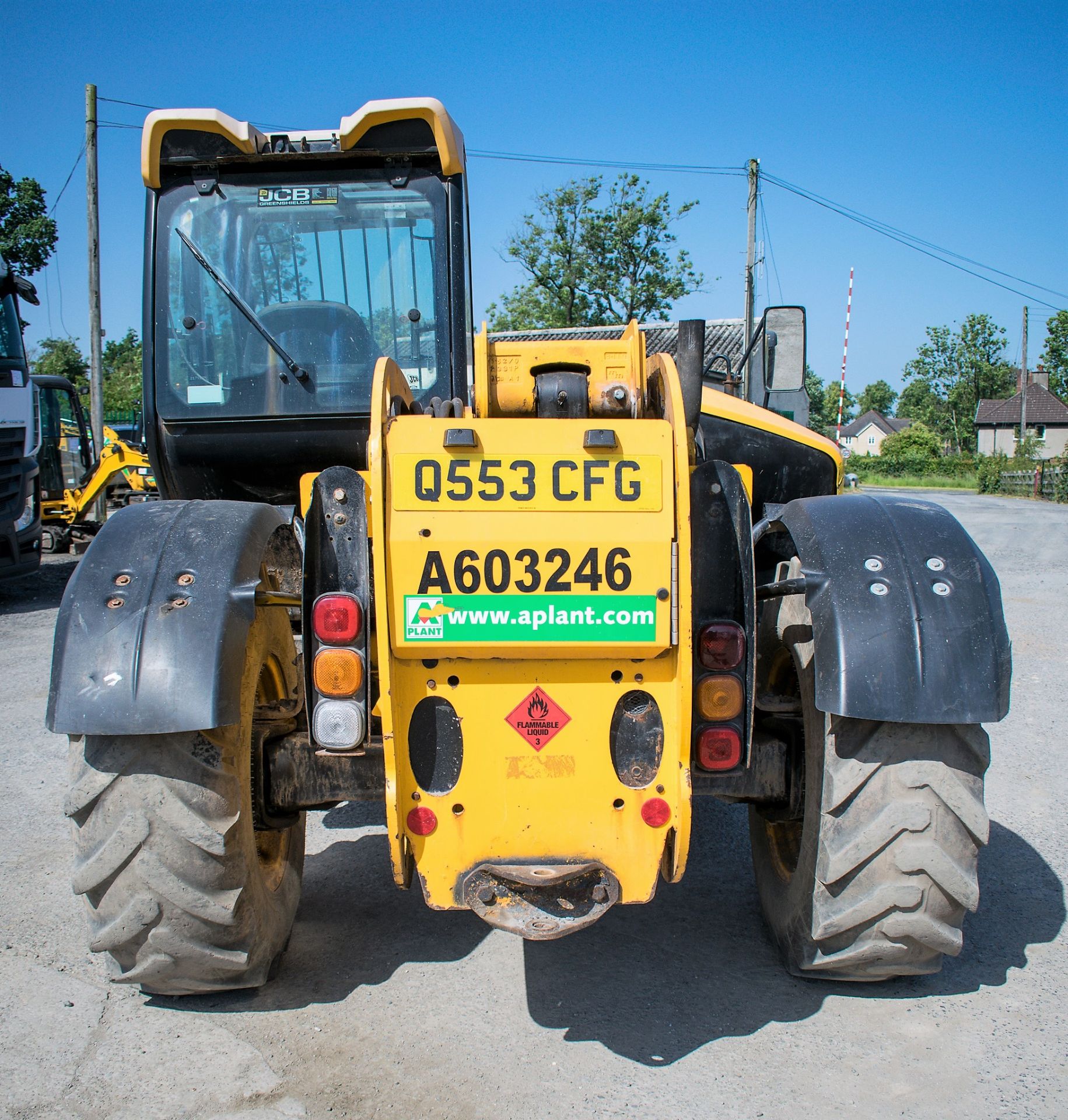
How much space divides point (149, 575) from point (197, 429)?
163 cm

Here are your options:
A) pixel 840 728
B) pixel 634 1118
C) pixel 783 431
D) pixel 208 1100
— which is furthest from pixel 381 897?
pixel 783 431

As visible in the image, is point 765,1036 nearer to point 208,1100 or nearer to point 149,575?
point 208,1100

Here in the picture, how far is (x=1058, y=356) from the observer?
64.3 metres

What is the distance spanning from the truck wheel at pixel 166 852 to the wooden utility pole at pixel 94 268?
15367 millimetres

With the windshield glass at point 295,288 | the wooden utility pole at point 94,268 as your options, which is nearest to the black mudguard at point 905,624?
the windshield glass at point 295,288

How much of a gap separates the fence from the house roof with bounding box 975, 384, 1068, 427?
2960cm

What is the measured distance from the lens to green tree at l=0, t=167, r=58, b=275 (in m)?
32.2

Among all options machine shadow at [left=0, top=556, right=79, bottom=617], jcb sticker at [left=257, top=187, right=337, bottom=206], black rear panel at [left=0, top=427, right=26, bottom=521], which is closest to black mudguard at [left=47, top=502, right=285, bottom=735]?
jcb sticker at [left=257, top=187, right=337, bottom=206]

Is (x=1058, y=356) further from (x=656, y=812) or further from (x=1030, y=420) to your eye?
(x=656, y=812)

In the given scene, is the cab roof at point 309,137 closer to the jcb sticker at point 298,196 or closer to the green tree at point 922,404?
the jcb sticker at point 298,196

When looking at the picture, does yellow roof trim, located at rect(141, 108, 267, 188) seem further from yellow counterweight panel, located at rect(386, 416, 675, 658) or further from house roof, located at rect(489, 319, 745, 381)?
house roof, located at rect(489, 319, 745, 381)

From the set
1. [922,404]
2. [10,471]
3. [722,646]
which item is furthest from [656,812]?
[922,404]

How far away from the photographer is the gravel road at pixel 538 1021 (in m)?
2.50

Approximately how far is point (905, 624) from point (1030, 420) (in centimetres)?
7084
